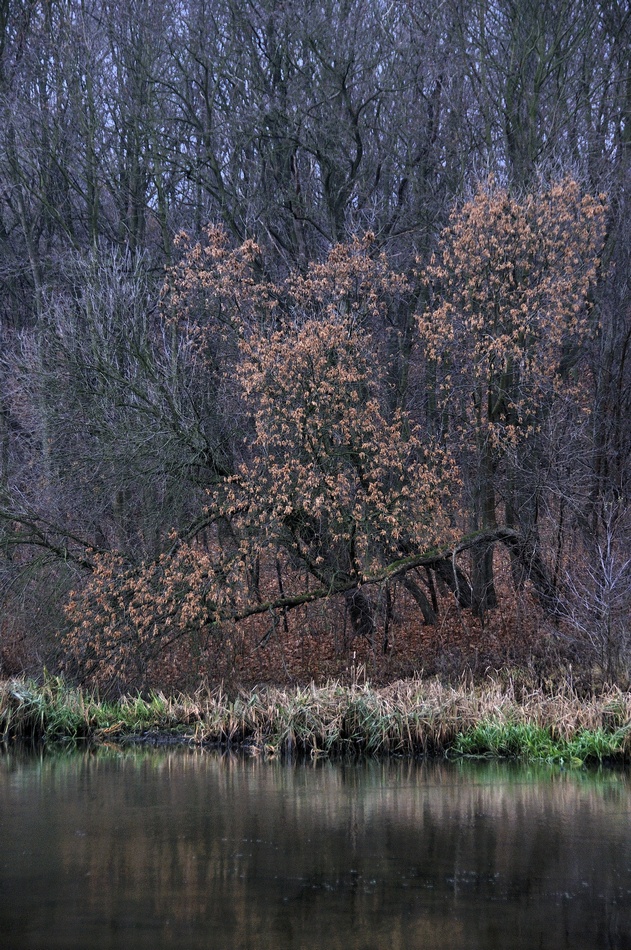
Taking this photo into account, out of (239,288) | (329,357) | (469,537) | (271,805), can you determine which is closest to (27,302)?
(239,288)

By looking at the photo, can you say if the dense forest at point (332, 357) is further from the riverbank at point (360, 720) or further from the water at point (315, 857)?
the water at point (315, 857)

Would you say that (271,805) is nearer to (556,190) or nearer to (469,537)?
(469,537)

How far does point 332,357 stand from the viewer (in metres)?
18.8

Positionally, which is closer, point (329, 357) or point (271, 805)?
point (271, 805)

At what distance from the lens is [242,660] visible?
1980cm

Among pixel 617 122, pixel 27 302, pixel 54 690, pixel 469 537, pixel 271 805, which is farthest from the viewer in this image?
pixel 27 302

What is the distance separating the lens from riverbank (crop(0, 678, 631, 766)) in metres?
15.1

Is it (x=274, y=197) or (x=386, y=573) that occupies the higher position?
(x=274, y=197)

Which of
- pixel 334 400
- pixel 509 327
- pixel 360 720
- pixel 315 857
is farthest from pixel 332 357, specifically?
pixel 315 857

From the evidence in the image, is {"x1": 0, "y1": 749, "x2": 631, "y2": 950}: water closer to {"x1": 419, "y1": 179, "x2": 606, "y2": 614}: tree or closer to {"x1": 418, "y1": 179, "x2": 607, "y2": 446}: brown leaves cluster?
{"x1": 419, "y1": 179, "x2": 606, "y2": 614}: tree

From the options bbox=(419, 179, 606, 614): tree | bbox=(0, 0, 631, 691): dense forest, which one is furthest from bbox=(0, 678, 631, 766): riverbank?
bbox=(419, 179, 606, 614): tree

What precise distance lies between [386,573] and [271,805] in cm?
737

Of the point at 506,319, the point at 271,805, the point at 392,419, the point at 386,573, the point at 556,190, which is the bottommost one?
the point at 271,805

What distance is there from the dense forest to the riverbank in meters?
1.03
